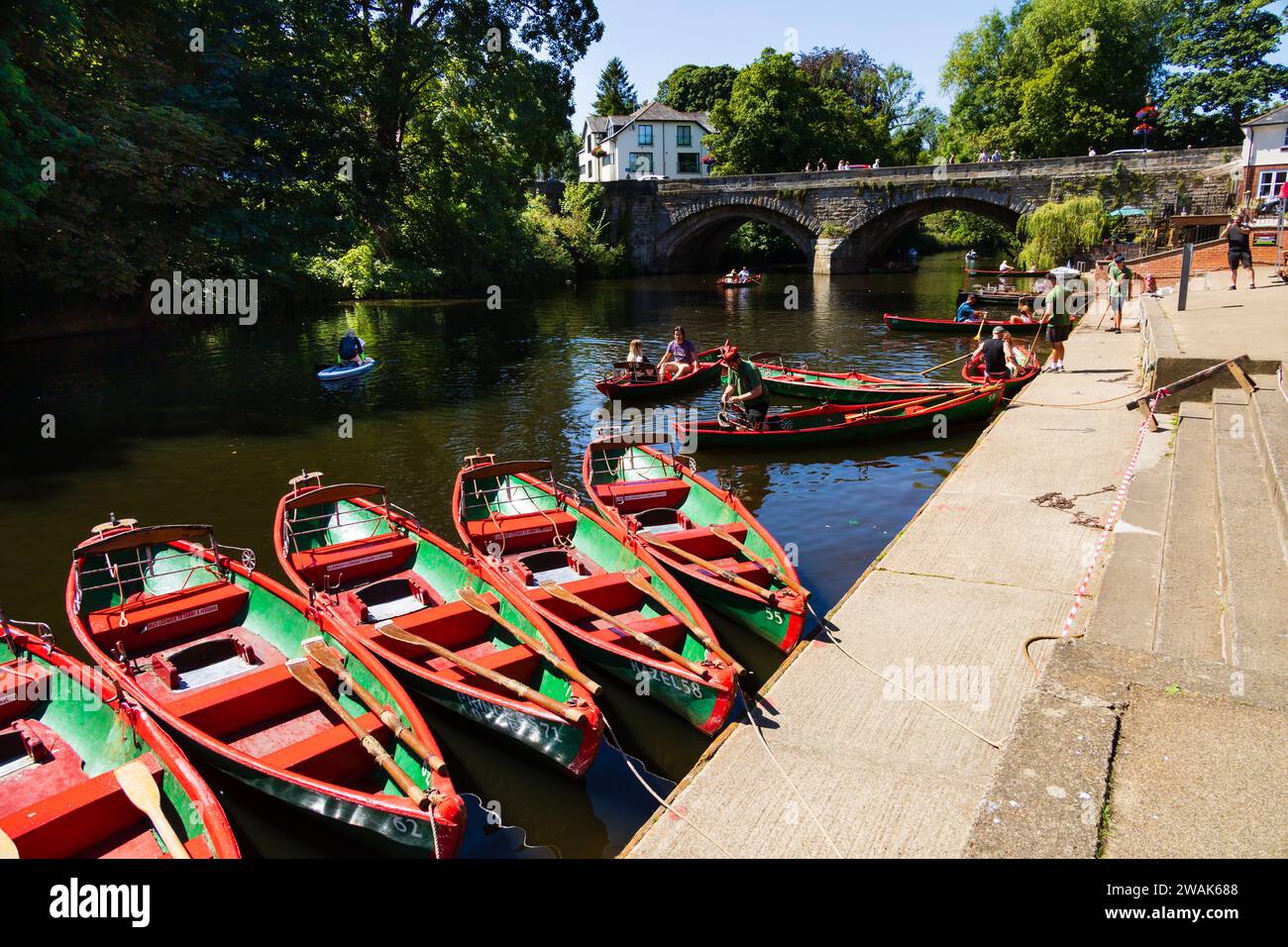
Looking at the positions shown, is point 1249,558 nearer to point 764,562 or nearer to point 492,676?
point 764,562

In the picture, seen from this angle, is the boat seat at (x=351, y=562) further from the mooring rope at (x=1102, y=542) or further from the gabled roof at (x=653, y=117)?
the gabled roof at (x=653, y=117)

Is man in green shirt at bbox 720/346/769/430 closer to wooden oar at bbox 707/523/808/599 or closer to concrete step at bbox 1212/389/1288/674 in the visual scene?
wooden oar at bbox 707/523/808/599

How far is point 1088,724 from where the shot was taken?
5.11m

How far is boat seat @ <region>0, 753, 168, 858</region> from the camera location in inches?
233

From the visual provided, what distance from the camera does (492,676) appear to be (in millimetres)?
7418

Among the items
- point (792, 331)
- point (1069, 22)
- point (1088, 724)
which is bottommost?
point (1088, 724)

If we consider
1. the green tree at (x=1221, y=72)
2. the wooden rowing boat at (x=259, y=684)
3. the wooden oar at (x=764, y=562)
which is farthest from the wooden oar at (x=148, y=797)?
the green tree at (x=1221, y=72)

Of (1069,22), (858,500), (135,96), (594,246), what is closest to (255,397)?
(135,96)

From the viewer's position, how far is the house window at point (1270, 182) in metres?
39.0

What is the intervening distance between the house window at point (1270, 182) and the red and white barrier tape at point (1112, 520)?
33.4 meters

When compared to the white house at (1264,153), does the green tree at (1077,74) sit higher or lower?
higher
